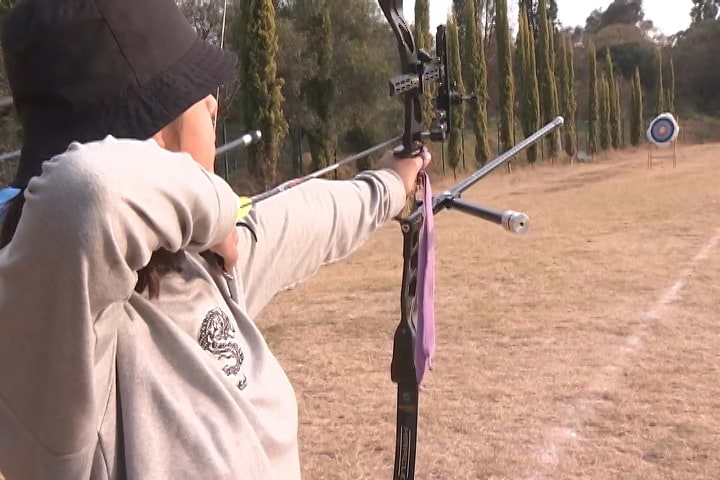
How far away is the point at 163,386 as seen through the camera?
0.64 m

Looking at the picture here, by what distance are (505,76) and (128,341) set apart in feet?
58.3

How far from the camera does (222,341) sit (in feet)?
2.39

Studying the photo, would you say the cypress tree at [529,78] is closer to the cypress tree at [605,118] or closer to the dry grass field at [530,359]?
the cypress tree at [605,118]

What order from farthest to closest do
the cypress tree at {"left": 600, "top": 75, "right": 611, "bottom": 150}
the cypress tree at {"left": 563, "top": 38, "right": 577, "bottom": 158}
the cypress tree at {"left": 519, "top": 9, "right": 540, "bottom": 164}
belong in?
the cypress tree at {"left": 600, "top": 75, "right": 611, "bottom": 150}
the cypress tree at {"left": 563, "top": 38, "right": 577, "bottom": 158}
the cypress tree at {"left": 519, "top": 9, "right": 540, "bottom": 164}

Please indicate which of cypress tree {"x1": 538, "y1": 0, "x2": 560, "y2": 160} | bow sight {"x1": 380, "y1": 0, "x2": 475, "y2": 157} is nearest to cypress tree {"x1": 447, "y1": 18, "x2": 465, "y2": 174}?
cypress tree {"x1": 538, "y1": 0, "x2": 560, "y2": 160}

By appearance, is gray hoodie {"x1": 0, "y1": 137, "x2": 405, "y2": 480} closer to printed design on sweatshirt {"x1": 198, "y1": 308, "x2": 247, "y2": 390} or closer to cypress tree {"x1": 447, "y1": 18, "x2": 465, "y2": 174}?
printed design on sweatshirt {"x1": 198, "y1": 308, "x2": 247, "y2": 390}

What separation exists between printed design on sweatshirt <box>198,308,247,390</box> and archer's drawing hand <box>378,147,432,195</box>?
0.60 metres

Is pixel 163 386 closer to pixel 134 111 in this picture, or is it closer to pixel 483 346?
pixel 134 111

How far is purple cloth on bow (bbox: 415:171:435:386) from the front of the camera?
148 centimetres

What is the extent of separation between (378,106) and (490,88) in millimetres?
8185

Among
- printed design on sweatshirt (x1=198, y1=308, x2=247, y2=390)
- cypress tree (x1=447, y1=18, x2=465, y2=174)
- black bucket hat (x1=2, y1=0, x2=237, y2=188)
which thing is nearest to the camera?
black bucket hat (x1=2, y1=0, x2=237, y2=188)

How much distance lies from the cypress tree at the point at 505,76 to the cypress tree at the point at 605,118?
254 inches

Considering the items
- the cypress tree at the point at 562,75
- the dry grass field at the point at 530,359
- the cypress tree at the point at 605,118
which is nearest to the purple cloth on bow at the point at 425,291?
the dry grass field at the point at 530,359

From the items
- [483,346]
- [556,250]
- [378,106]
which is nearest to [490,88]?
[378,106]
